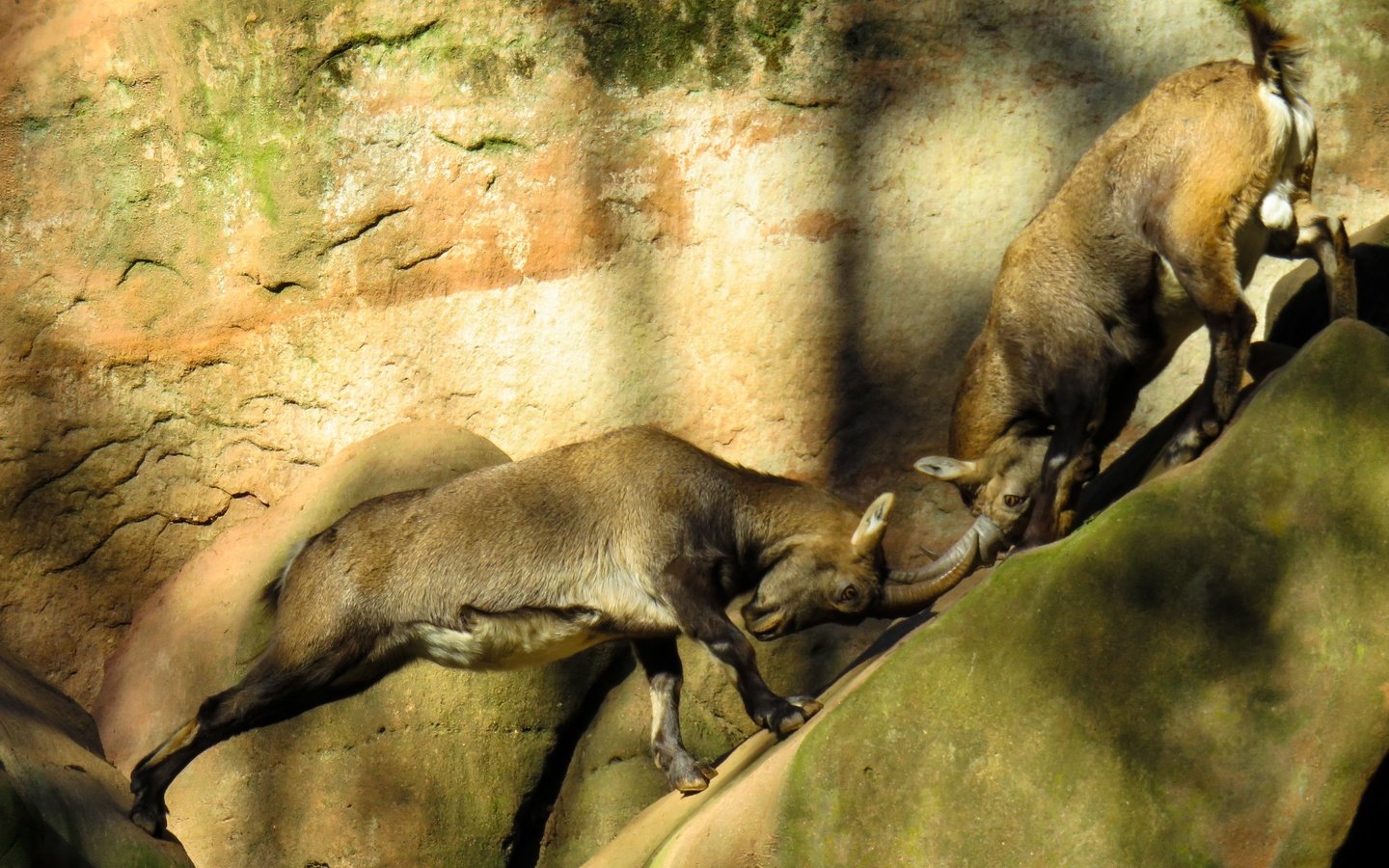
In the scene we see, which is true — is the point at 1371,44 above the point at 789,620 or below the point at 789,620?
above

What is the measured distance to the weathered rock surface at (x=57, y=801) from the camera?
4.89 meters

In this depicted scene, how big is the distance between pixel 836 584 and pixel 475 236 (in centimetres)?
288

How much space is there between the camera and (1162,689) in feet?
13.9

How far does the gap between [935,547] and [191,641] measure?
3875mm

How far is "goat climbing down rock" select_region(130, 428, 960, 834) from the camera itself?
6.43m

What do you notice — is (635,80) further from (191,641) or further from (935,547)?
(191,641)

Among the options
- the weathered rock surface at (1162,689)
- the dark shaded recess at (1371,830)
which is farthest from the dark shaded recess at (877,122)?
the dark shaded recess at (1371,830)

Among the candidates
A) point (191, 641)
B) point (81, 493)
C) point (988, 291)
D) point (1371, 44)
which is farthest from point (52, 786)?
point (1371, 44)

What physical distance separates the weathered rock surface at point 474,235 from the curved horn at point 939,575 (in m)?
1.17

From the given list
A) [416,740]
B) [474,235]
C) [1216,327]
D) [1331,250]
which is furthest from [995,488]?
[474,235]

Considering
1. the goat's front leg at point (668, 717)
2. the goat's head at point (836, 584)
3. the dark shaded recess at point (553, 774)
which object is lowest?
the dark shaded recess at point (553, 774)

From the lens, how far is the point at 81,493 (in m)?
8.01

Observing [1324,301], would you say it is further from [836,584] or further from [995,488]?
[836,584]

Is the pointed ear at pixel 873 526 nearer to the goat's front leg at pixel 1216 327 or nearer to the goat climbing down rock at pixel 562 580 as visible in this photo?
the goat climbing down rock at pixel 562 580
